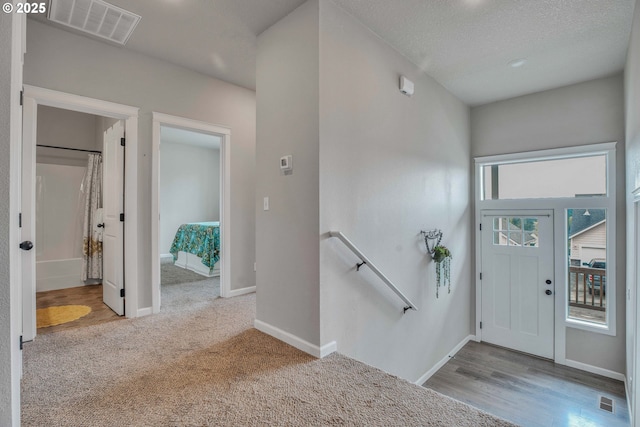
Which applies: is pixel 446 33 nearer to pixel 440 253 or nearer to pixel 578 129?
pixel 440 253

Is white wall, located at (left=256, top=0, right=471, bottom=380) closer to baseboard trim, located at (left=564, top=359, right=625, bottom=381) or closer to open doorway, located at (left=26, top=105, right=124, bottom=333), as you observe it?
baseboard trim, located at (left=564, top=359, right=625, bottom=381)

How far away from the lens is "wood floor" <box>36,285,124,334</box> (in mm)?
2873

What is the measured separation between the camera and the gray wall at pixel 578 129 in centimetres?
352

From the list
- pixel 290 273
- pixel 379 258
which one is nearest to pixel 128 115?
pixel 290 273

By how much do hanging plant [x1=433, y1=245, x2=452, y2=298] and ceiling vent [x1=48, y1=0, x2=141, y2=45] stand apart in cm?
361

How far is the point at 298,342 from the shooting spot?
2.36m

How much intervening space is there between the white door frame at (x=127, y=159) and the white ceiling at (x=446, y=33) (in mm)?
652

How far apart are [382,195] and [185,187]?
5.93 m

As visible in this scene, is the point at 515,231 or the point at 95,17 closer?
the point at 95,17

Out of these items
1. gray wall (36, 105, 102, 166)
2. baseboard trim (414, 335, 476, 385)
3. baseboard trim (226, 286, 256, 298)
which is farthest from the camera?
gray wall (36, 105, 102, 166)

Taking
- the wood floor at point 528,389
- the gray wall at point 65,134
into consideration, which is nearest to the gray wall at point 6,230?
the wood floor at point 528,389

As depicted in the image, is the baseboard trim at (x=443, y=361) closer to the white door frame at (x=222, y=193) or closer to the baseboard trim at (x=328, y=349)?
the baseboard trim at (x=328, y=349)

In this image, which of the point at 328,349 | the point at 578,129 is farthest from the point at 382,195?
the point at 578,129

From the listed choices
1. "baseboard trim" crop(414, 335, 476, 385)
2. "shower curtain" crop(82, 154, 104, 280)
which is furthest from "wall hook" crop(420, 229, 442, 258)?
"shower curtain" crop(82, 154, 104, 280)
